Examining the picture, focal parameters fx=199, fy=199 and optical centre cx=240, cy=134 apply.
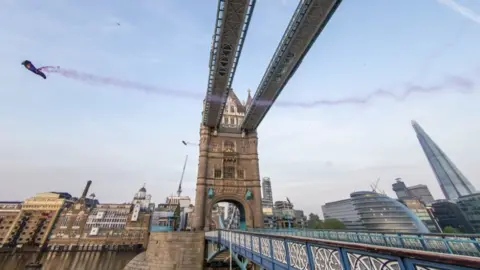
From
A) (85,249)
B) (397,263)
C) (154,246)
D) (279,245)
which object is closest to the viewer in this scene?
Answer: (397,263)

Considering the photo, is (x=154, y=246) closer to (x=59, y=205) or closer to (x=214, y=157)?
(x=214, y=157)

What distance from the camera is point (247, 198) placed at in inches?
1109

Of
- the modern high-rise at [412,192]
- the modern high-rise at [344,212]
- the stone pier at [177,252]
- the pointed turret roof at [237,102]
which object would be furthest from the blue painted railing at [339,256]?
the modern high-rise at [412,192]

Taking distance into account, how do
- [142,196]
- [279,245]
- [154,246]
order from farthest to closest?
[142,196], [154,246], [279,245]

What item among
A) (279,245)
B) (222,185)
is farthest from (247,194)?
(279,245)

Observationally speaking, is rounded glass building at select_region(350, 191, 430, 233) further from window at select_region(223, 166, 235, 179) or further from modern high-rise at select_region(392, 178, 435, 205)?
modern high-rise at select_region(392, 178, 435, 205)

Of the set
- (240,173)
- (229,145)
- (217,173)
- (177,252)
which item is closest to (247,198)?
(240,173)

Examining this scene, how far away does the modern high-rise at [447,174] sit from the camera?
123 metres

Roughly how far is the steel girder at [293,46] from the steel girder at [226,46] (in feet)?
12.3

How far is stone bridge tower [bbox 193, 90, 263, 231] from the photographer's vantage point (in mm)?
Answer: 26891

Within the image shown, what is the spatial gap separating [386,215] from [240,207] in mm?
63764

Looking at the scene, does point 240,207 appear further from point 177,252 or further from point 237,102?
point 237,102

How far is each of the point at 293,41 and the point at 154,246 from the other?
88.0 feet

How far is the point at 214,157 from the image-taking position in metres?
30.2
